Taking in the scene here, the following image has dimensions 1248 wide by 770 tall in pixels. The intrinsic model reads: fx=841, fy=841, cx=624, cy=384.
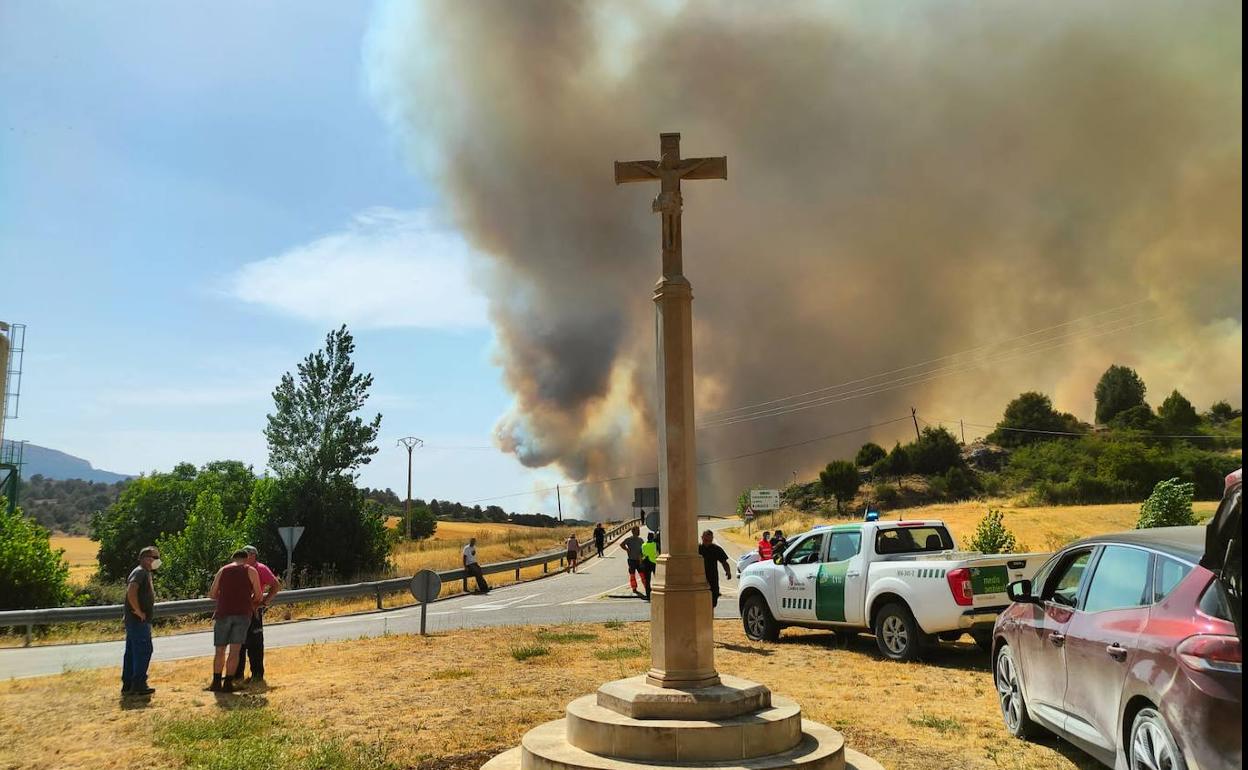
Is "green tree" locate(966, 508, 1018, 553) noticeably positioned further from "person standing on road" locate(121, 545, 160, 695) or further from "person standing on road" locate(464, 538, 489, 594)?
"person standing on road" locate(121, 545, 160, 695)

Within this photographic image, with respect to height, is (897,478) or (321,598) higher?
(897,478)

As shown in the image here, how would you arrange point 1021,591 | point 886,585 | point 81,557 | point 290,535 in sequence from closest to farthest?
point 1021,591
point 886,585
point 290,535
point 81,557

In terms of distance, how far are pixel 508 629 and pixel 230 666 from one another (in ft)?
18.7

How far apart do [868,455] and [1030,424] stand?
65.4 feet

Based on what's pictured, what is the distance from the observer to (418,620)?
61.1 ft

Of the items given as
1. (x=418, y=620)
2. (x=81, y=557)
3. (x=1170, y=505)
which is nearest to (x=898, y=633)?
(x=418, y=620)

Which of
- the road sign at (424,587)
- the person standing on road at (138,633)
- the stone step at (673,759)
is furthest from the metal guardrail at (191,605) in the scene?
the stone step at (673,759)

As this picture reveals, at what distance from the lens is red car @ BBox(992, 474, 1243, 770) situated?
12.5 ft

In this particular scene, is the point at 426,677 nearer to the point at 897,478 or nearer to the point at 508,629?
the point at 508,629

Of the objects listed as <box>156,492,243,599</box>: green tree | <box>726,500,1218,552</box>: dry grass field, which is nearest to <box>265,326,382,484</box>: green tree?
<box>156,492,243,599</box>: green tree

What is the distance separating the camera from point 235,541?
3253 centimetres

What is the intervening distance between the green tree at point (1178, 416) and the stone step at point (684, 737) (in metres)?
94.8

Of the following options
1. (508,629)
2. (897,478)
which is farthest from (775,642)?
(897,478)

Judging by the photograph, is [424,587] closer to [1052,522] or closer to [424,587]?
[424,587]
